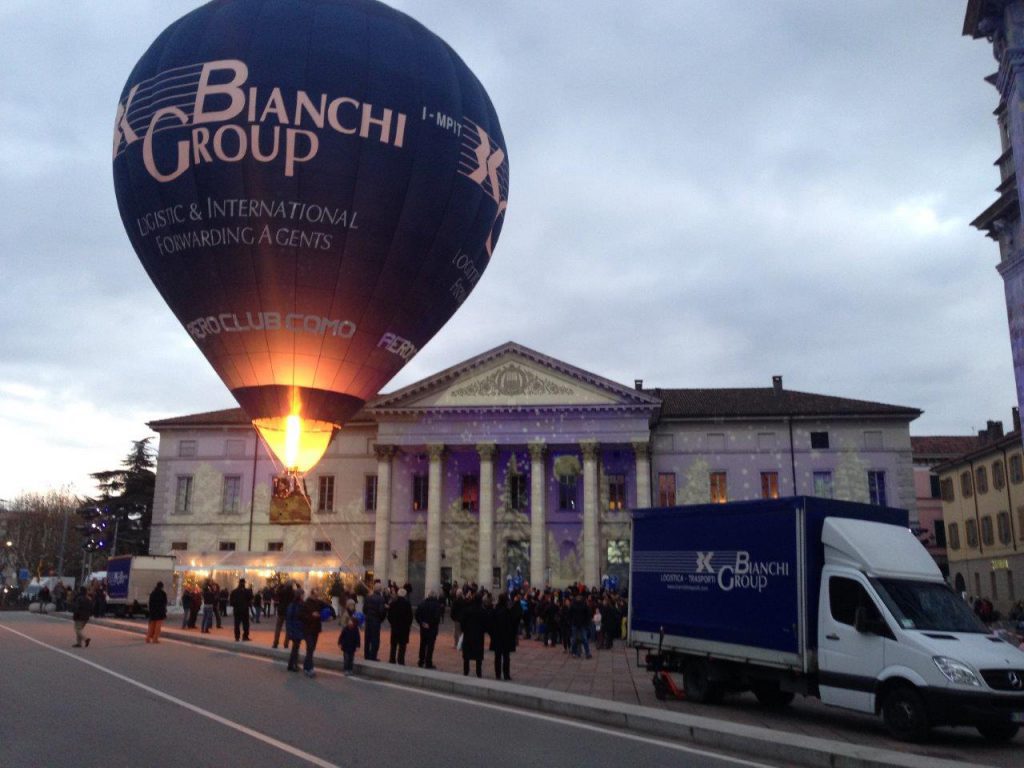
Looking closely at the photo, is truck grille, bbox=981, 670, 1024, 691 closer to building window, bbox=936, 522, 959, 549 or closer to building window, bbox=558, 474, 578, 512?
building window, bbox=558, 474, 578, 512

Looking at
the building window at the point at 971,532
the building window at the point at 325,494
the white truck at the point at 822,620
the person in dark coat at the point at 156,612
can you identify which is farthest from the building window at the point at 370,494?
the white truck at the point at 822,620

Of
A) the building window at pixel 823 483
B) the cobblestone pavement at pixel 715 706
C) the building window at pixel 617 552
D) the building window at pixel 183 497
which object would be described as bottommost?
the cobblestone pavement at pixel 715 706

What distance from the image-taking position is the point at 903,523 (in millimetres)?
12570

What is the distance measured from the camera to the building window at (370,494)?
52.4 meters

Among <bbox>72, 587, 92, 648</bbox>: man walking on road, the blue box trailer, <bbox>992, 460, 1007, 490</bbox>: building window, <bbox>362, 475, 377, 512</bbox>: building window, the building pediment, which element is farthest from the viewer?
<bbox>362, 475, 377, 512</bbox>: building window

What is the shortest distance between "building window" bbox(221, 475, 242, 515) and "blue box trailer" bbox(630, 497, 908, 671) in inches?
1708

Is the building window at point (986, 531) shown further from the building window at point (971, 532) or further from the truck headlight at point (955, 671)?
the truck headlight at point (955, 671)

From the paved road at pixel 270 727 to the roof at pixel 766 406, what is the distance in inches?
1536

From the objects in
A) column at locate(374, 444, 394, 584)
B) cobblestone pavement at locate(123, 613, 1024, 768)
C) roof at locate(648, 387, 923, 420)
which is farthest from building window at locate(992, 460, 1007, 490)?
cobblestone pavement at locate(123, 613, 1024, 768)

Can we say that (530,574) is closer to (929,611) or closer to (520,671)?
(520,671)

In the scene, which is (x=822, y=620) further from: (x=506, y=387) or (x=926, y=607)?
(x=506, y=387)

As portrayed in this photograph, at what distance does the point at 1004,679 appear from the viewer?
9.75 meters

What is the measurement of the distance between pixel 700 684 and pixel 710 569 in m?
1.72

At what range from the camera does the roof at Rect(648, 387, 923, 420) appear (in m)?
50.0
